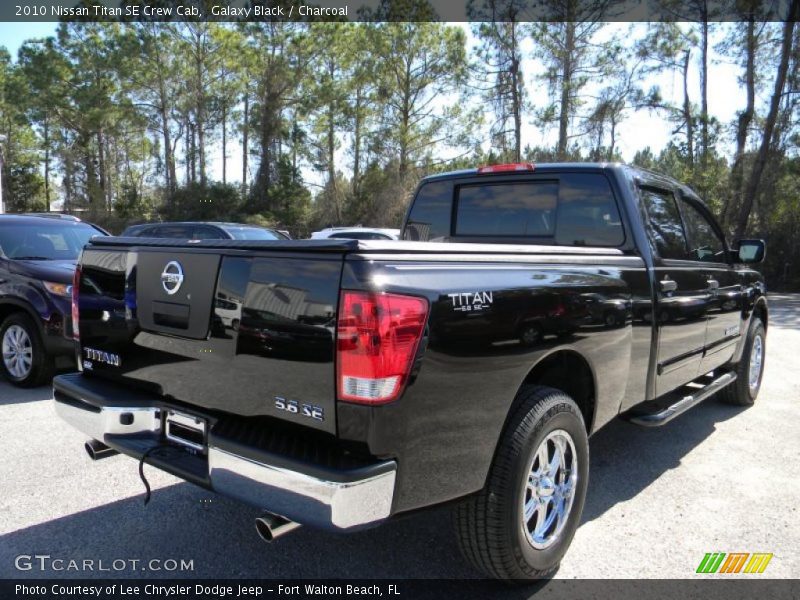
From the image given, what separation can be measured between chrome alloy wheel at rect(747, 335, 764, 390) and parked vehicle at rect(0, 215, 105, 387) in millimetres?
6432

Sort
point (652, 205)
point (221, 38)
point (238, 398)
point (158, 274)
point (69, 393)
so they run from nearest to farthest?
point (238, 398) < point (158, 274) < point (69, 393) < point (652, 205) < point (221, 38)

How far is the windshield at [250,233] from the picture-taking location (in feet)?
35.3

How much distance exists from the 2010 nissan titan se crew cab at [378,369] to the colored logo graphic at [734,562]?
2.30 ft

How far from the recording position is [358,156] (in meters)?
35.2

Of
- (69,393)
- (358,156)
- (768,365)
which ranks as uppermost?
(358,156)

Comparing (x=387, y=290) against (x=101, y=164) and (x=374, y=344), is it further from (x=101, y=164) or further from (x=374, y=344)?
(x=101, y=164)

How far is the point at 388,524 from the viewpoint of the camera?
10.7 feet

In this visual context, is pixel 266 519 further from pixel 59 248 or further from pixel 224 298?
pixel 59 248

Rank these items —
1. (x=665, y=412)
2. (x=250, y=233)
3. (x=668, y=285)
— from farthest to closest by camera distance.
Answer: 1. (x=250, y=233)
2. (x=665, y=412)
3. (x=668, y=285)

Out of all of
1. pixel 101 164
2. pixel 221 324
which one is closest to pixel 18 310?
pixel 221 324

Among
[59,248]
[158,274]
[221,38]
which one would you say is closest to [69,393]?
[158,274]

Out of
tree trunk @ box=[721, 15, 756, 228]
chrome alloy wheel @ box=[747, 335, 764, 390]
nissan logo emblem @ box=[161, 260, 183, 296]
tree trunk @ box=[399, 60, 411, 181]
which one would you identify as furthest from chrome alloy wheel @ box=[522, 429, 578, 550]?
tree trunk @ box=[399, 60, 411, 181]

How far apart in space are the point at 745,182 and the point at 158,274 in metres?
27.3
